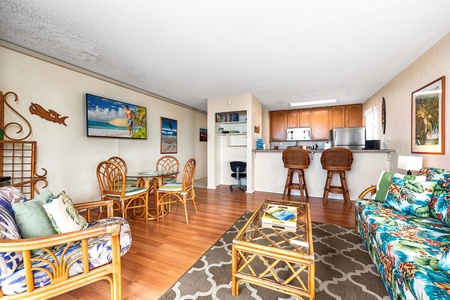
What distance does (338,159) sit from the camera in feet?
10.4

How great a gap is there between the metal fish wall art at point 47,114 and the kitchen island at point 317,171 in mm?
3621

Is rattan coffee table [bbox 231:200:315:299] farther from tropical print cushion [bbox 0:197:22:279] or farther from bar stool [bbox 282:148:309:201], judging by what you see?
bar stool [bbox 282:148:309:201]

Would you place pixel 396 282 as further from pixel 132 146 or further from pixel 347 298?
pixel 132 146

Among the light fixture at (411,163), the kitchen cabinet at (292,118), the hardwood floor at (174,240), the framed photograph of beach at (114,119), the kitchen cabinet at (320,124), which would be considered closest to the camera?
the hardwood floor at (174,240)

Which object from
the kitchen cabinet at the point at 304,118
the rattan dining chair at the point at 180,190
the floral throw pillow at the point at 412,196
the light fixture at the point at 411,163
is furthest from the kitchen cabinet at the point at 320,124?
the rattan dining chair at the point at 180,190

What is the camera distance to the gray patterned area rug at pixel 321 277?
4.19 ft

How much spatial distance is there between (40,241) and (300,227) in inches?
67.4

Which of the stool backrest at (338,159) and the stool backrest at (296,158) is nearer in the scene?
the stool backrest at (338,159)

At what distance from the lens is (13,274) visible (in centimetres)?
94

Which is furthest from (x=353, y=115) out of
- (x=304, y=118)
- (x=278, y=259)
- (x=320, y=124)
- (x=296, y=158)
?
(x=278, y=259)

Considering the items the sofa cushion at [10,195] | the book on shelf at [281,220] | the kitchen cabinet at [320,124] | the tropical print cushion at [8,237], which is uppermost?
the kitchen cabinet at [320,124]

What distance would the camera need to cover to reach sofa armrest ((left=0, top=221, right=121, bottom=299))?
914mm

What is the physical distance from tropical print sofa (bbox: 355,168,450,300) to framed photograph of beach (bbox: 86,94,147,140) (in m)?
3.98

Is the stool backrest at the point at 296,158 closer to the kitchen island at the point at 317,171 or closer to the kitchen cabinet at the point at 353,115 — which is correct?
the kitchen island at the point at 317,171
